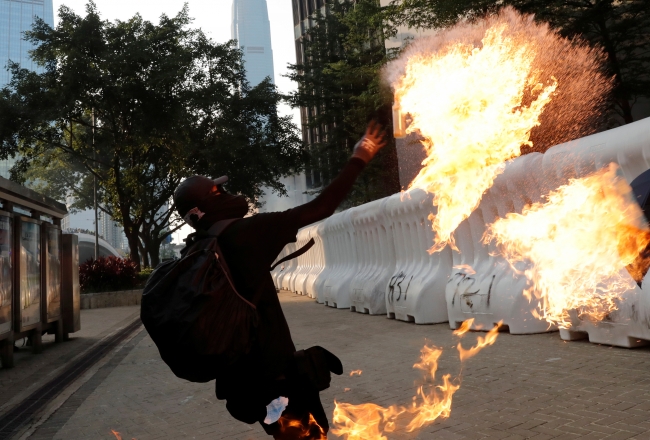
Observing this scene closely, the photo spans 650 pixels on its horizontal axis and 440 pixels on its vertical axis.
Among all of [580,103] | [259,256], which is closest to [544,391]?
[259,256]

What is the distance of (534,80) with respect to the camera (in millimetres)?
21938

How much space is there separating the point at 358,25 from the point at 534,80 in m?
13.7

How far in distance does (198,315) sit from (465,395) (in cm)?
346

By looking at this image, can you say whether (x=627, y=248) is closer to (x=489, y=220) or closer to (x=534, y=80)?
(x=489, y=220)

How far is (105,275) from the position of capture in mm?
24781

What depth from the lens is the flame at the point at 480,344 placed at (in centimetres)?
748

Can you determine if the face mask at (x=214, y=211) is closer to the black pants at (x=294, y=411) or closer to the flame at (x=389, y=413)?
the black pants at (x=294, y=411)

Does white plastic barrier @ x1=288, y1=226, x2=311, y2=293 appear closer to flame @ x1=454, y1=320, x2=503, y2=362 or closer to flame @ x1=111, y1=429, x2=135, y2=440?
flame @ x1=454, y1=320, x2=503, y2=362

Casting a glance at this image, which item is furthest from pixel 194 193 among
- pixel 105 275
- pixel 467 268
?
pixel 105 275

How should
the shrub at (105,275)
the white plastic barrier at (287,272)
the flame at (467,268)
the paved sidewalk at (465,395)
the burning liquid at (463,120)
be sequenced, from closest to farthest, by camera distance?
the paved sidewalk at (465,395), the burning liquid at (463,120), the flame at (467,268), the white plastic barrier at (287,272), the shrub at (105,275)

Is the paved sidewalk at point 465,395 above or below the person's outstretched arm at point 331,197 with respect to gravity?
below

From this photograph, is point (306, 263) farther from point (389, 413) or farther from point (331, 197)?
point (331, 197)

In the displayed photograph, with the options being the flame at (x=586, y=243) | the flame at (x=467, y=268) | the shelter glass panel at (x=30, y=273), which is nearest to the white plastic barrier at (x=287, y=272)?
the shelter glass panel at (x=30, y=273)

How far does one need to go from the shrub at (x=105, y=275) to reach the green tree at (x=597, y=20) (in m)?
12.7
